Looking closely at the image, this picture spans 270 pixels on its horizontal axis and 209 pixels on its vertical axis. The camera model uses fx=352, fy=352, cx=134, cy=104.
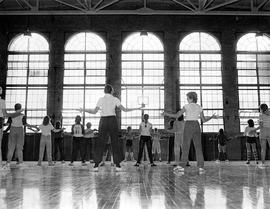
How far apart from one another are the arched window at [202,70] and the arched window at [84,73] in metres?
4.30

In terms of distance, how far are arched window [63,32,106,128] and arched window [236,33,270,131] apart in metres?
7.35

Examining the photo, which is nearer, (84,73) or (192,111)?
(192,111)

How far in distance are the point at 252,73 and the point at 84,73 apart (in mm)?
8980

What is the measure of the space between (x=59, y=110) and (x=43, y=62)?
2.82m

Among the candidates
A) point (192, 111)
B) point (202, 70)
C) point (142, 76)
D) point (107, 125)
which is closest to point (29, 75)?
point (142, 76)

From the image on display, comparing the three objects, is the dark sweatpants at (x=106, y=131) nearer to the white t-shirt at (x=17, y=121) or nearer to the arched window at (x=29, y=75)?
the white t-shirt at (x=17, y=121)

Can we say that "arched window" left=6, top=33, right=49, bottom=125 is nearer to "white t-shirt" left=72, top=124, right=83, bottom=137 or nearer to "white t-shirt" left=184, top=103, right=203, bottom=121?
"white t-shirt" left=72, top=124, right=83, bottom=137

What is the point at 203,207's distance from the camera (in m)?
2.60

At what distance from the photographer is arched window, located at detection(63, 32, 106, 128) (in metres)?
18.5

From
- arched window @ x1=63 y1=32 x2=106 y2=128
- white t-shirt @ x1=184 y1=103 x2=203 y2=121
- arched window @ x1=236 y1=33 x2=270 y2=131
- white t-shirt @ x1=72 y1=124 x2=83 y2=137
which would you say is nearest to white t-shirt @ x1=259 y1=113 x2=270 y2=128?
white t-shirt @ x1=184 y1=103 x2=203 y2=121

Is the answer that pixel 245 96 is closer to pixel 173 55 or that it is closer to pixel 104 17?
pixel 173 55

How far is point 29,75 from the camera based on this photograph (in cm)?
1866

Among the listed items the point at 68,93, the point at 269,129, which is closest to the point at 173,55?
the point at 68,93

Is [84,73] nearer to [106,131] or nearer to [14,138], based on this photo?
[14,138]
